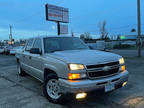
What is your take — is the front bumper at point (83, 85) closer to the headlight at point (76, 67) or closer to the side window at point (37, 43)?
the headlight at point (76, 67)

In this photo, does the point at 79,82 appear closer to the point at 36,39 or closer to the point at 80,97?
the point at 80,97

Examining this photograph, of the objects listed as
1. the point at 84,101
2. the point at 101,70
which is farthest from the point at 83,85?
the point at 84,101

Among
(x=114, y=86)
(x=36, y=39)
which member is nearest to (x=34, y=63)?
(x=36, y=39)

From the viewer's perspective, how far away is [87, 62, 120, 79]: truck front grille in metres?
3.01

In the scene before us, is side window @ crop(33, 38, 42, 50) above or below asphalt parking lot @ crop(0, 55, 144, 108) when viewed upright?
above

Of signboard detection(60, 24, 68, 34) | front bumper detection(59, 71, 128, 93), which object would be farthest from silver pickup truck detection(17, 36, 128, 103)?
signboard detection(60, 24, 68, 34)

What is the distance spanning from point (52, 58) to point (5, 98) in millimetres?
2006

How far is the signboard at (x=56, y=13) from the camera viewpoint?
14.8 metres

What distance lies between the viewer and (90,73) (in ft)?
9.89

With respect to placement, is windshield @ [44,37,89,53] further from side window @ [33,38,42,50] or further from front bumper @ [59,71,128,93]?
front bumper @ [59,71,128,93]

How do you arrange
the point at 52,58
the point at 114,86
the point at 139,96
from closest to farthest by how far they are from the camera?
the point at 114,86 < the point at 52,58 < the point at 139,96

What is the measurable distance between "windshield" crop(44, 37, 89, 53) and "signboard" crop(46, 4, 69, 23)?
10.9 metres

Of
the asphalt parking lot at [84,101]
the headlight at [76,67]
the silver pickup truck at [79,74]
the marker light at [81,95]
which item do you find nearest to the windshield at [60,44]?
the silver pickup truck at [79,74]

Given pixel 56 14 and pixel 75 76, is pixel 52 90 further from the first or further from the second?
pixel 56 14
